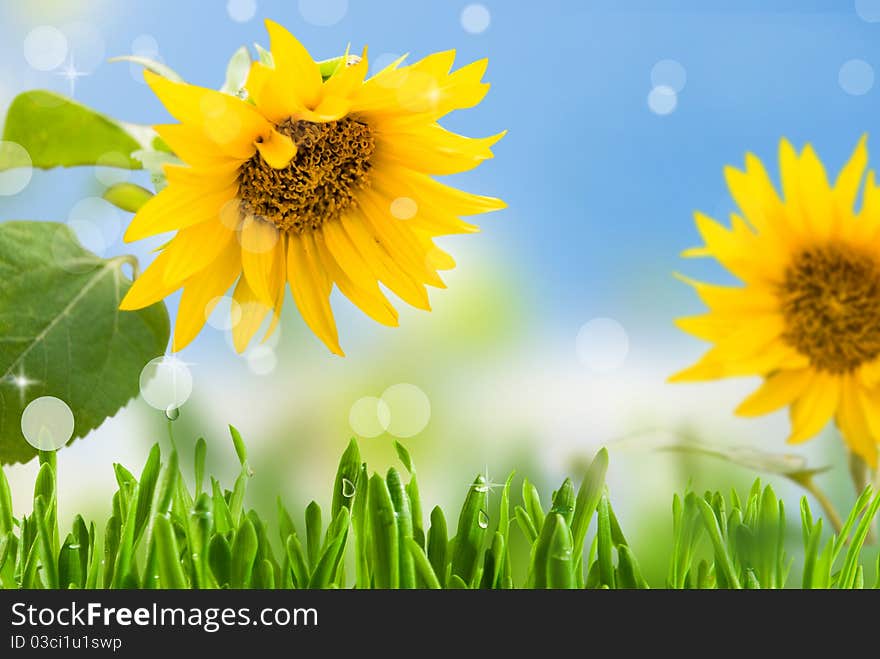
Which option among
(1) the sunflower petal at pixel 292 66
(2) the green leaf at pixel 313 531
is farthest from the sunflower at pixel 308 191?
(2) the green leaf at pixel 313 531

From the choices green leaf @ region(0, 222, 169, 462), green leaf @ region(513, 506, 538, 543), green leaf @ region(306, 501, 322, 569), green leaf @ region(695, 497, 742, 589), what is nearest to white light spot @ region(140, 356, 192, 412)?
green leaf @ region(0, 222, 169, 462)

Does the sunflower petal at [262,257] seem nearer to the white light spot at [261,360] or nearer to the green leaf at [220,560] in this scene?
the white light spot at [261,360]

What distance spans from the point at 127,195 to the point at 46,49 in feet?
0.33

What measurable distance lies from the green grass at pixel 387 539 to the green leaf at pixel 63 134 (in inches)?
7.3

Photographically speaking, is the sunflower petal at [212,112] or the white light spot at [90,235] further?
the white light spot at [90,235]

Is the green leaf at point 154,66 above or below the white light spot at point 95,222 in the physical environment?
above

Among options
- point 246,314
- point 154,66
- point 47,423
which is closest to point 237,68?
point 154,66

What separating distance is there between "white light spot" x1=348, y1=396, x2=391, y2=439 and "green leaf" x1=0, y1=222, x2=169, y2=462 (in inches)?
5.0

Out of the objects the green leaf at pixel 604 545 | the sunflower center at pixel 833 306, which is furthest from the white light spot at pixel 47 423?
the sunflower center at pixel 833 306

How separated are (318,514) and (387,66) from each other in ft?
0.89

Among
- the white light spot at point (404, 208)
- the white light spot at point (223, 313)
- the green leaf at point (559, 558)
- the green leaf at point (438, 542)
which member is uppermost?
the white light spot at point (404, 208)

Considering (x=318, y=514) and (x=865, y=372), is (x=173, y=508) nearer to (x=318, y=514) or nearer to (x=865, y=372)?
(x=318, y=514)

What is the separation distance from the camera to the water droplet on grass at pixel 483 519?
0.55 m
